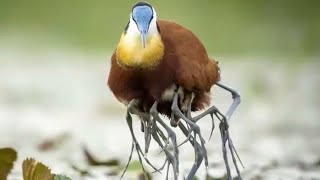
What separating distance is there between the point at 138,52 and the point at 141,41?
0.10ft

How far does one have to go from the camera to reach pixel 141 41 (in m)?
3.50

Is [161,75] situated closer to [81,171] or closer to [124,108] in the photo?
[81,171]

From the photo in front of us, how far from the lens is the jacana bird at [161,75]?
3.53 m

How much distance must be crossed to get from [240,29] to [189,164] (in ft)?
11.5

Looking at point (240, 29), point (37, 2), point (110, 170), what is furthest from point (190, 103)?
point (37, 2)

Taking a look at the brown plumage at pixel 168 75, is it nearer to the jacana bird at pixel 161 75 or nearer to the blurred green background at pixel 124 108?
the jacana bird at pixel 161 75

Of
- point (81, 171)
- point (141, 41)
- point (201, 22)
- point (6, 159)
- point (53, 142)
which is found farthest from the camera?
point (201, 22)

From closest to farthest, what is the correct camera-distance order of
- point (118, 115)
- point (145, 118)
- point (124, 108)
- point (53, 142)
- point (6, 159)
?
1. point (145, 118)
2. point (6, 159)
3. point (53, 142)
4. point (118, 115)
5. point (124, 108)

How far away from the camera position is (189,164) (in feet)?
16.4

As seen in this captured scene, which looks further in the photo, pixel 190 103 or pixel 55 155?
pixel 55 155

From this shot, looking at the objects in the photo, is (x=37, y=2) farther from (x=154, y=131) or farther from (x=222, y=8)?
(x=154, y=131)

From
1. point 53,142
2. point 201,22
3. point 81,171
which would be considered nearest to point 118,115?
point 53,142

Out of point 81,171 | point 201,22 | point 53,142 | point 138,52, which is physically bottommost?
point 81,171

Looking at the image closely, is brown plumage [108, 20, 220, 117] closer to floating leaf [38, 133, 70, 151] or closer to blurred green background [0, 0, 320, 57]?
floating leaf [38, 133, 70, 151]
